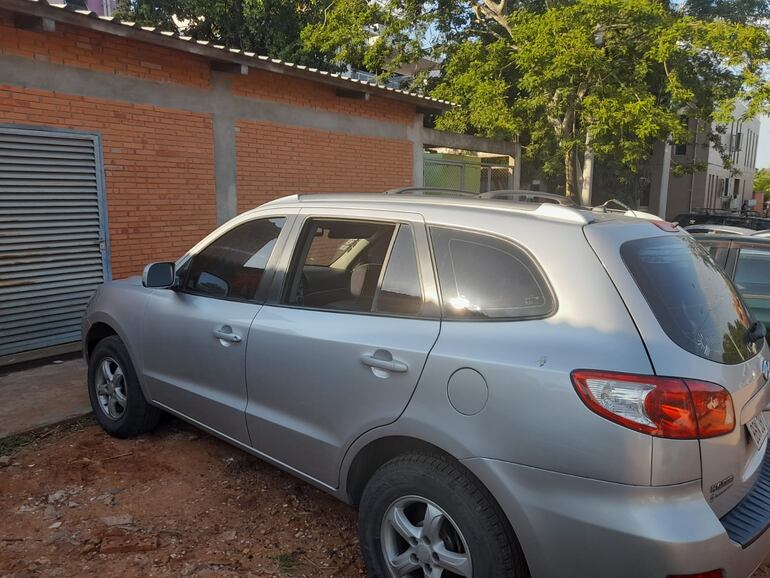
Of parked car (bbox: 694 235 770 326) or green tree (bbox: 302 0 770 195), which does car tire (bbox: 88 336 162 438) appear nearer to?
parked car (bbox: 694 235 770 326)

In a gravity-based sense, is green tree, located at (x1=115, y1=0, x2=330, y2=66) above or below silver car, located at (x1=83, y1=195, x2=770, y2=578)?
above

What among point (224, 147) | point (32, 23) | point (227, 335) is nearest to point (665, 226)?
point (227, 335)

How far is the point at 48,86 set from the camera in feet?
19.6

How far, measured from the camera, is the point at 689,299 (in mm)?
2172

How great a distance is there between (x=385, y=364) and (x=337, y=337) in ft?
1.05

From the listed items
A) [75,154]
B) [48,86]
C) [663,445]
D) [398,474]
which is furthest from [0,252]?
[663,445]

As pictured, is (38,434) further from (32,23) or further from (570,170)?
(570,170)

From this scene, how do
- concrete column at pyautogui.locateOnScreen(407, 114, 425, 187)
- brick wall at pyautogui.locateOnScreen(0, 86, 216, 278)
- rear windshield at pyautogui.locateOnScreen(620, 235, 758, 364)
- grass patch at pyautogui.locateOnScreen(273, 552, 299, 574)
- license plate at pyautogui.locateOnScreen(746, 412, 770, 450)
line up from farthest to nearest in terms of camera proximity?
concrete column at pyautogui.locateOnScreen(407, 114, 425, 187) < brick wall at pyautogui.locateOnScreen(0, 86, 216, 278) < grass patch at pyautogui.locateOnScreen(273, 552, 299, 574) < license plate at pyautogui.locateOnScreen(746, 412, 770, 450) < rear windshield at pyautogui.locateOnScreen(620, 235, 758, 364)

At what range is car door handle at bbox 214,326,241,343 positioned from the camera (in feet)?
9.91

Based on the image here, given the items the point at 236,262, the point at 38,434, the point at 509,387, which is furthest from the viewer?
the point at 38,434

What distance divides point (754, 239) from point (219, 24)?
15.6m

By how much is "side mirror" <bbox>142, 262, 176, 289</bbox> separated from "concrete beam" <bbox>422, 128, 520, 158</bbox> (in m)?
8.29

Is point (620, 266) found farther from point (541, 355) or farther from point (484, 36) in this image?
point (484, 36)

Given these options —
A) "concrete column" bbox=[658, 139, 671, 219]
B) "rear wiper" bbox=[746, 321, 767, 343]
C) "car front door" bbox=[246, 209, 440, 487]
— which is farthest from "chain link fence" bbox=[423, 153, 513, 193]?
"concrete column" bbox=[658, 139, 671, 219]
